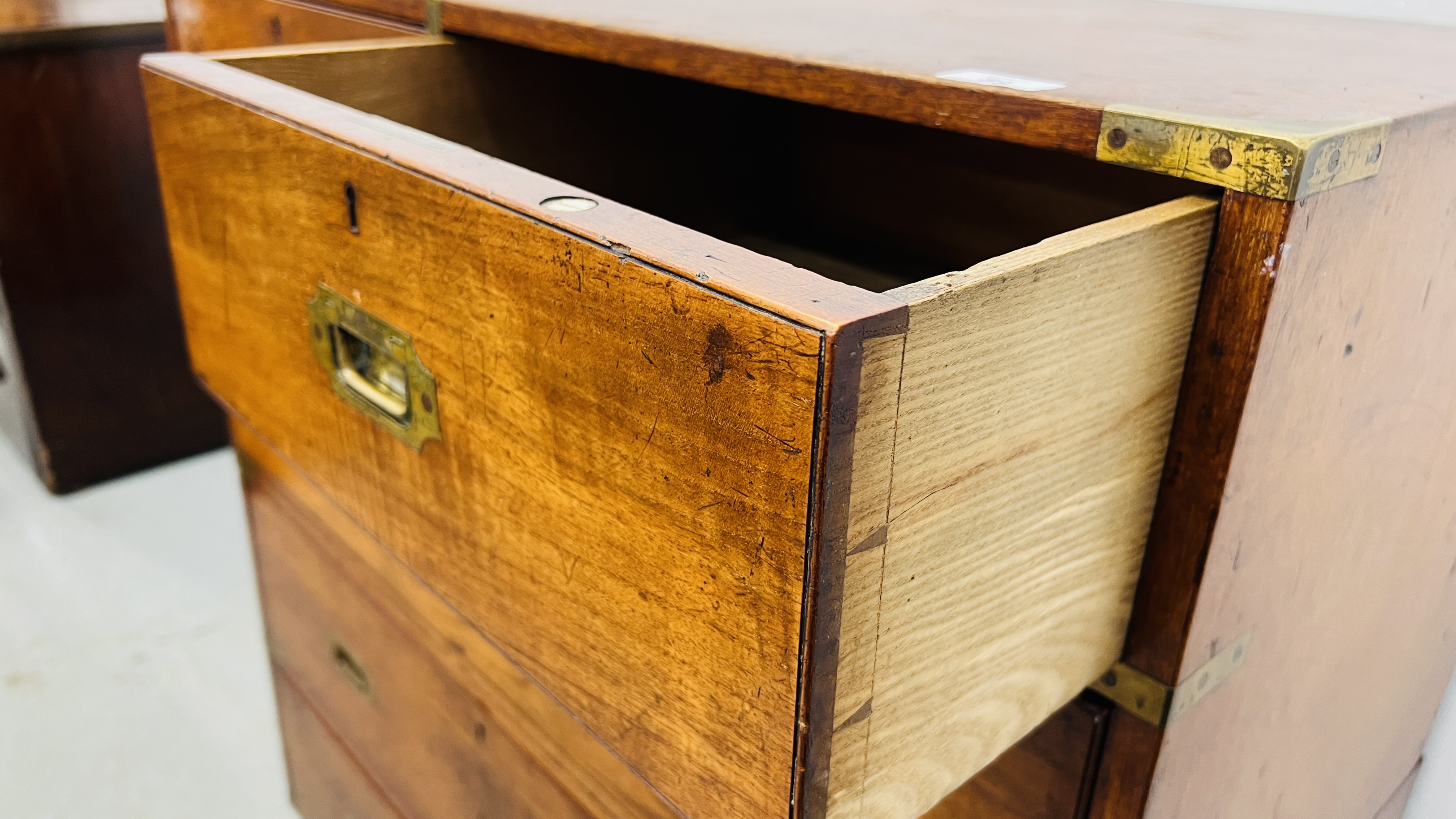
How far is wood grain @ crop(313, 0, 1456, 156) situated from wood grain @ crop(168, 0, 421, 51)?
0.05 feet

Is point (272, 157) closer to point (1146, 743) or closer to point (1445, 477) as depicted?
point (1146, 743)

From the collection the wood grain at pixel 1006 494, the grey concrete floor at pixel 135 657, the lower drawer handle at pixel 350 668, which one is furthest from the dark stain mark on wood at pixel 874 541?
the grey concrete floor at pixel 135 657

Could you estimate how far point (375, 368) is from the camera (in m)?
0.52

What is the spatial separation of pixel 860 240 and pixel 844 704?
0.60m

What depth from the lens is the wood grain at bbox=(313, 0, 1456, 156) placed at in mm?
417

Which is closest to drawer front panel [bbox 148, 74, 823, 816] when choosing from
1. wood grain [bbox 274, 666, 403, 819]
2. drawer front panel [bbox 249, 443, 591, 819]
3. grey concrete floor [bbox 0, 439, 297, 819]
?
drawer front panel [bbox 249, 443, 591, 819]

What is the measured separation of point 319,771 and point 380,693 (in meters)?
0.24

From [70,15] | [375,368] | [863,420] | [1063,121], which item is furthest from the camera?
[70,15]

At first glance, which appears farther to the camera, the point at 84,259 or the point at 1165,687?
the point at 84,259

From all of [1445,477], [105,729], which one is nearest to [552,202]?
[1445,477]

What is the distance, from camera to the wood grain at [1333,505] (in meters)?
0.40

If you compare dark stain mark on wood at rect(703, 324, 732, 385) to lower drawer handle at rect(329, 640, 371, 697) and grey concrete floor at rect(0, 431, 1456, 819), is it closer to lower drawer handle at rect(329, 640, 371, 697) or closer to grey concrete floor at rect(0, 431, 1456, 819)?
lower drawer handle at rect(329, 640, 371, 697)

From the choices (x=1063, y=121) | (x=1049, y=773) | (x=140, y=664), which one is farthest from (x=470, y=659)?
(x=140, y=664)

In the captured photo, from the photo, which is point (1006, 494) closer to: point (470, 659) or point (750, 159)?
point (470, 659)
